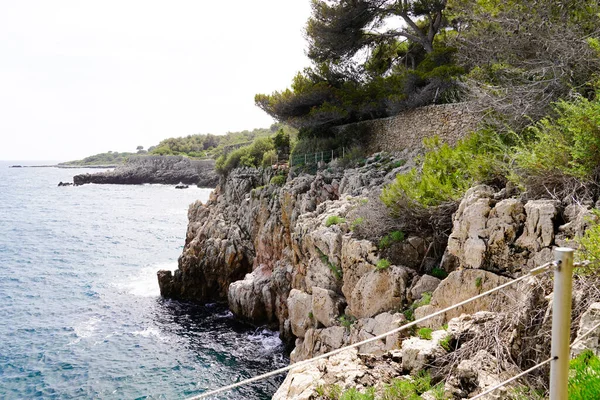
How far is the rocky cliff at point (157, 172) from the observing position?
8938cm

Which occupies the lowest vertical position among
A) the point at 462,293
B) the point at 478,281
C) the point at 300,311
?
the point at 300,311

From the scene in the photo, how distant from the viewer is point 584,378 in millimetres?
3434

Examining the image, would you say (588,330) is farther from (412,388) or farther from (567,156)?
(567,156)

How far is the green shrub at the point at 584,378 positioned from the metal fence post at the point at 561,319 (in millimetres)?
1019

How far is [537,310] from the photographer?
15.6 feet

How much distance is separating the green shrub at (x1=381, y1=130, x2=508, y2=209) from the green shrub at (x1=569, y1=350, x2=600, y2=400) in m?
4.99

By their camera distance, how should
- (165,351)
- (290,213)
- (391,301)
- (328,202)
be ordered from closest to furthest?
(391,301)
(328,202)
(165,351)
(290,213)

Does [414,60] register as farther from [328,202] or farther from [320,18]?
[328,202]

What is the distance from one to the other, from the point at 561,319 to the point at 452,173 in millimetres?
7918

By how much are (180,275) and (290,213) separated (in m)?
9.59

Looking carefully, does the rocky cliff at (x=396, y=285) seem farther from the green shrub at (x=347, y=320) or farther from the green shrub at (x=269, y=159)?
the green shrub at (x=269, y=159)

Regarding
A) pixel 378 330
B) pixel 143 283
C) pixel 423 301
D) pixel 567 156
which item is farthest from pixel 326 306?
pixel 143 283

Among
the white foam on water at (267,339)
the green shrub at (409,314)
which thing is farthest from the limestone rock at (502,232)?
the white foam on water at (267,339)

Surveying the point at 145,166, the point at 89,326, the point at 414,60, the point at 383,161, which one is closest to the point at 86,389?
the point at 89,326
